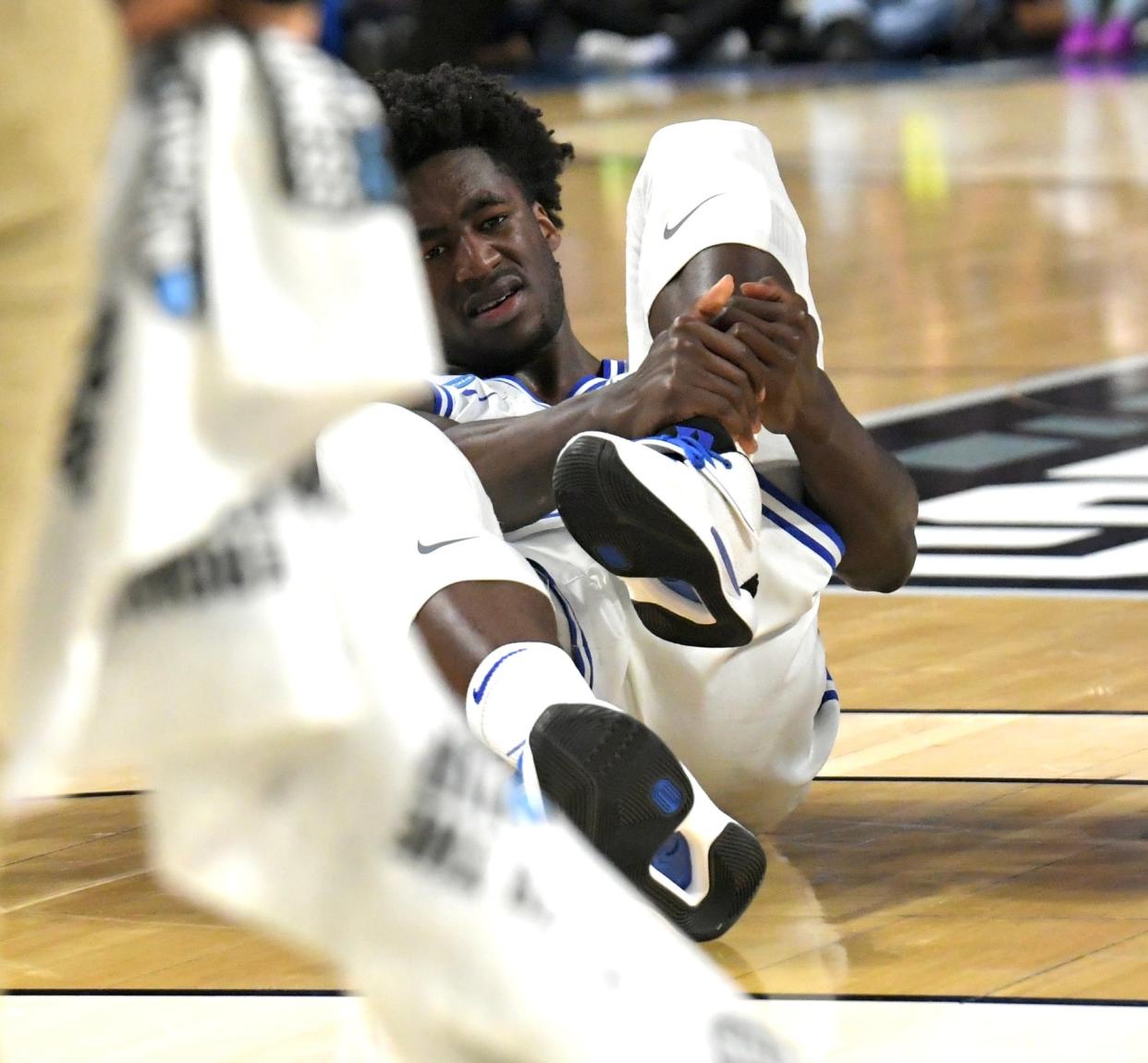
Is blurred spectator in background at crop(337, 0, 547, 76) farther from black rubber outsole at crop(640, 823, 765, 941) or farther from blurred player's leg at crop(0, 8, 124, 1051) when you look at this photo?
blurred player's leg at crop(0, 8, 124, 1051)

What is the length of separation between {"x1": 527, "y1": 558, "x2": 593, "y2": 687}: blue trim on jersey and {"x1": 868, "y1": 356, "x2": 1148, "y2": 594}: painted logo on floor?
112 cm

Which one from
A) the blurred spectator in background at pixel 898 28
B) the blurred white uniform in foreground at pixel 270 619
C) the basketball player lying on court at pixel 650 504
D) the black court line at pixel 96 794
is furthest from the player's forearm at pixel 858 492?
the blurred spectator in background at pixel 898 28

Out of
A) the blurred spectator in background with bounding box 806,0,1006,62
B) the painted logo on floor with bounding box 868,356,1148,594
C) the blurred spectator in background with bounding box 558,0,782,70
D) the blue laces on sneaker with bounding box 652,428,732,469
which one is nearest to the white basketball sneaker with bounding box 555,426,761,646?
the blue laces on sneaker with bounding box 652,428,732,469

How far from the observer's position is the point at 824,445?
1867 mm

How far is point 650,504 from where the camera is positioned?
165 centimetres

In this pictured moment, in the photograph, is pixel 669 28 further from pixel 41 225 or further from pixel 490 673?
pixel 41 225

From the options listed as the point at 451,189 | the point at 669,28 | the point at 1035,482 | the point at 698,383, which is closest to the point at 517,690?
the point at 698,383

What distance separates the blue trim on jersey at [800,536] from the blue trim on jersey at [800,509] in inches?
0.6

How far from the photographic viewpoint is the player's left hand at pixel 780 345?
70.7 inches

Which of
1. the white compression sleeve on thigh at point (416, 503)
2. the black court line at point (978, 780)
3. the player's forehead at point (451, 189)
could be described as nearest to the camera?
the white compression sleeve on thigh at point (416, 503)

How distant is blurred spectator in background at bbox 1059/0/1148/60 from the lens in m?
12.8

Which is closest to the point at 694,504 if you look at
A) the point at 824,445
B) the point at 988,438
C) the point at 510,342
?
the point at 824,445

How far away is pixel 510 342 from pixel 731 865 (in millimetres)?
711

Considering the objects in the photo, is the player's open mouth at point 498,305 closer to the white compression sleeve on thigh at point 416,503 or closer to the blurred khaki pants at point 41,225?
the white compression sleeve on thigh at point 416,503
